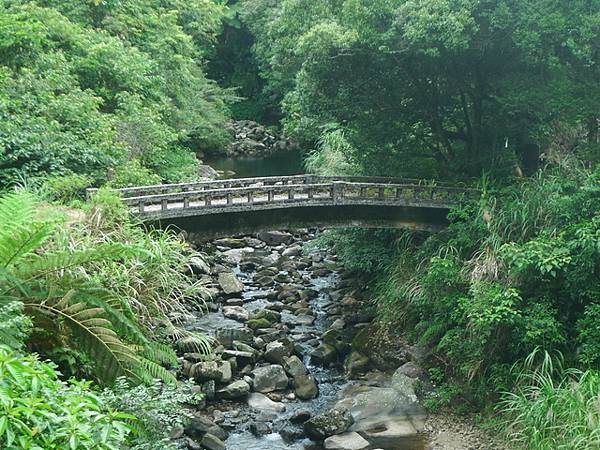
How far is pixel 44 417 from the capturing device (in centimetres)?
488

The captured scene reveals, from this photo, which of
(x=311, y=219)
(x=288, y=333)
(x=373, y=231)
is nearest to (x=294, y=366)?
(x=288, y=333)

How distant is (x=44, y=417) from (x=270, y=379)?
9125 mm

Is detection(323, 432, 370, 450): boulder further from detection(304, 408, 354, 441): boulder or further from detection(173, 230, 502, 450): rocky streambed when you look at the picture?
detection(304, 408, 354, 441): boulder

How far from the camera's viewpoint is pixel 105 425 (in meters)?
5.21

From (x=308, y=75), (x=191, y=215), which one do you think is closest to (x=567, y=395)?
(x=191, y=215)

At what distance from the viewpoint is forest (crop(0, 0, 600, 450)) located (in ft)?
27.8

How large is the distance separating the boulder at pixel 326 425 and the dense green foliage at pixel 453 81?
7.98 meters

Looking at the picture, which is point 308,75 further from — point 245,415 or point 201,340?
point 245,415

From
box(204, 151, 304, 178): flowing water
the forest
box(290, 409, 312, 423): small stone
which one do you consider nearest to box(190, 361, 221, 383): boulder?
the forest

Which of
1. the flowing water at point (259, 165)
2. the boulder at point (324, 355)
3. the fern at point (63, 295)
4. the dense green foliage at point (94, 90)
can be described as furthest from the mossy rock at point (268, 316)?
the flowing water at point (259, 165)

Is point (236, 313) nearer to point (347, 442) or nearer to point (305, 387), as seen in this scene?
point (305, 387)

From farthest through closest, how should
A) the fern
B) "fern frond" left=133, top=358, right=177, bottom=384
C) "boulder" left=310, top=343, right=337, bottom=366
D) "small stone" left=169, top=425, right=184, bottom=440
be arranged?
"boulder" left=310, top=343, right=337, bottom=366 → "small stone" left=169, top=425, right=184, bottom=440 → "fern frond" left=133, top=358, right=177, bottom=384 → the fern

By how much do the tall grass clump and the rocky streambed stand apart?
6.49ft

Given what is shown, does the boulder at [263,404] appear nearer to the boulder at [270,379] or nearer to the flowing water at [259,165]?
the boulder at [270,379]
